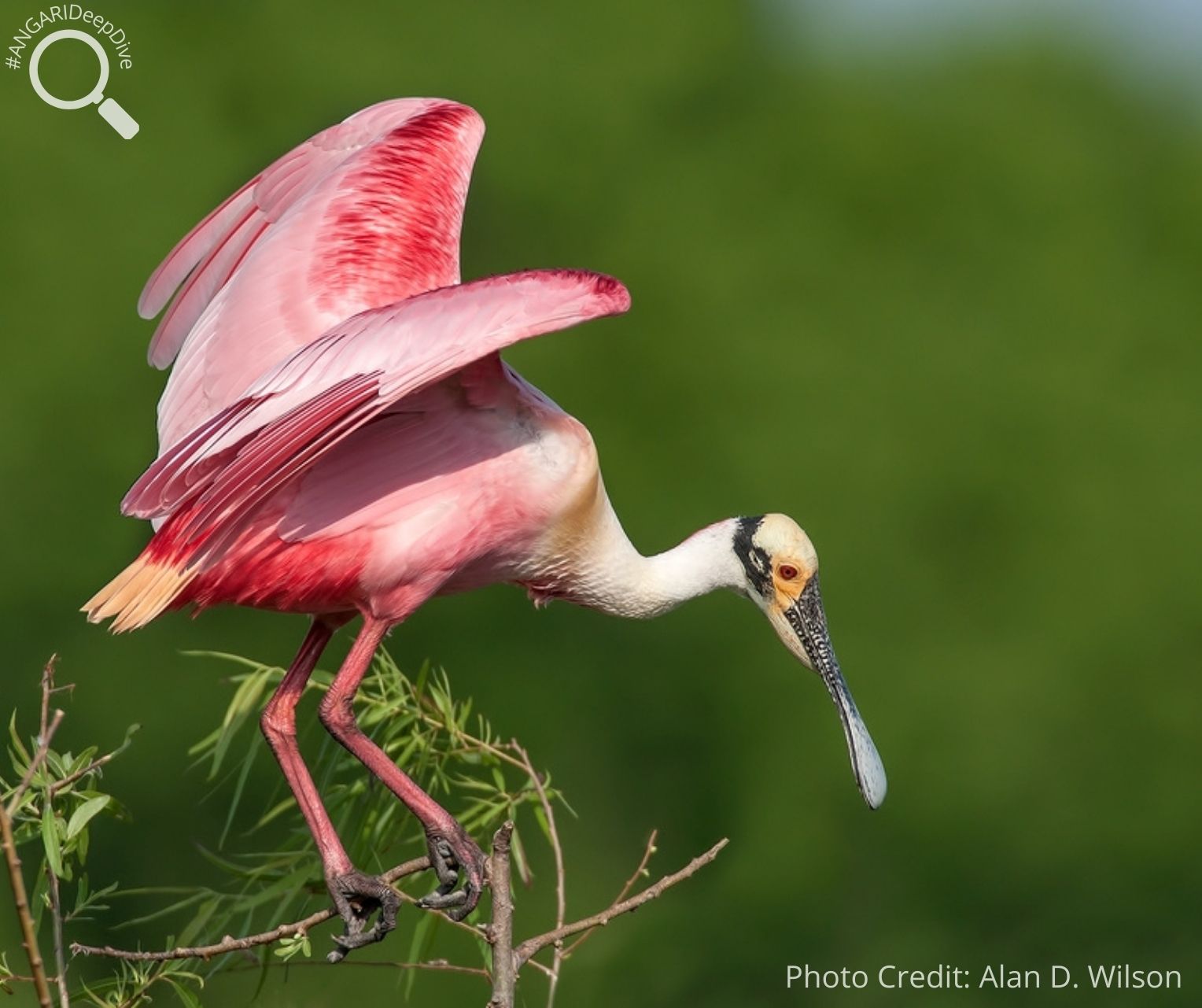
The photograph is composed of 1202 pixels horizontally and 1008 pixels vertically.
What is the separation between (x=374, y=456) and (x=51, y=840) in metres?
0.95

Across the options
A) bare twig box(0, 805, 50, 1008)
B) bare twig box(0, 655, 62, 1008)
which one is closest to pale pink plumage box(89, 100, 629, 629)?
bare twig box(0, 655, 62, 1008)

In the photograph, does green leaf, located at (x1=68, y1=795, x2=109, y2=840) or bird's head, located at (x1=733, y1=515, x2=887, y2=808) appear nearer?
green leaf, located at (x1=68, y1=795, x2=109, y2=840)

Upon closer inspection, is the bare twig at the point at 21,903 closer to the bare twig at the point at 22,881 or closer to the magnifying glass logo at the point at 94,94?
the bare twig at the point at 22,881

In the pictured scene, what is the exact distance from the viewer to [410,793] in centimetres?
374

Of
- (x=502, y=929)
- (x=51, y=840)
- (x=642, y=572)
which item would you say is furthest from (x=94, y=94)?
(x=502, y=929)

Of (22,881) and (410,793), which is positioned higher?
(22,881)

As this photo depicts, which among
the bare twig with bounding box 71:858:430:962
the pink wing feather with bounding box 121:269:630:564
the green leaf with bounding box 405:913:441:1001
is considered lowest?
the green leaf with bounding box 405:913:441:1001

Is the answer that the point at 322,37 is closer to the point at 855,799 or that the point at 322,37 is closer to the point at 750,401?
the point at 750,401

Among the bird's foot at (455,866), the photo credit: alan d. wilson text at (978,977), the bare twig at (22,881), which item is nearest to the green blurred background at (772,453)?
the photo credit: alan d. wilson text at (978,977)

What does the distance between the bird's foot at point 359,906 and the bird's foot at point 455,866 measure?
106mm

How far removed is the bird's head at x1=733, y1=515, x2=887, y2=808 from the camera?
13.4ft

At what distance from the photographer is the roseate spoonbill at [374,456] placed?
332 cm

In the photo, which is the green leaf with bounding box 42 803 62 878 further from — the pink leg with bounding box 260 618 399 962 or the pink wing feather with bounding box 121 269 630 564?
the pink leg with bounding box 260 618 399 962

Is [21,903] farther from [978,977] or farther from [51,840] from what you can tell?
[978,977]
